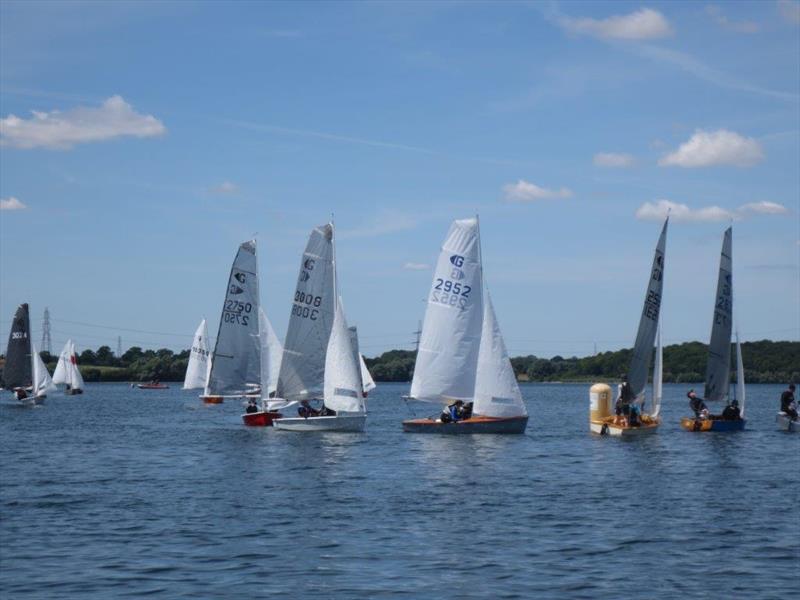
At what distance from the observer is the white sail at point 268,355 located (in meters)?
61.6

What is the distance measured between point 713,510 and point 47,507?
18.0m

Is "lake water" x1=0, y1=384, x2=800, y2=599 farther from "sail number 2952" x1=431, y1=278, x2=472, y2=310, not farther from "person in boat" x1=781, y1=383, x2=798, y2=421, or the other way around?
"person in boat" x1=781, y1=383, x2=798, y2=421

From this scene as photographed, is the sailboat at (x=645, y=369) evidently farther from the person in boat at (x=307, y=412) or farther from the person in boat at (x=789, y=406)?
the person in boat at (x=307, y=412)

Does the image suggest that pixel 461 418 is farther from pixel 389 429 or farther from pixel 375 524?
pixel 375 524

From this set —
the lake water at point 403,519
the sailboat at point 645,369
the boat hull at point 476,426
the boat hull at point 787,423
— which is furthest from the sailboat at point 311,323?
the boat hull at point 787,423

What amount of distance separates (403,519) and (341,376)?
83.7 ft

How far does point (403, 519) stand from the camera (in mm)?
30625

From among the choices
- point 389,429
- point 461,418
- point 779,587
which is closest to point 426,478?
point 461,418

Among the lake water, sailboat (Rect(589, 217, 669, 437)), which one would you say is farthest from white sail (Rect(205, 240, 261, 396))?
sailboat (Rect(589, 217, 669, 437))

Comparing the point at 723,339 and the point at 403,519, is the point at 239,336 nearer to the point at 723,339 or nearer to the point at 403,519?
the point at 723,339

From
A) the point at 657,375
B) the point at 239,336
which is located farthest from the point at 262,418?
the point at 657,375

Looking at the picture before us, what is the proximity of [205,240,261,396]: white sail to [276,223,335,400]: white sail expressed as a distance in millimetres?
7833

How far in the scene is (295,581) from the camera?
2275 cm

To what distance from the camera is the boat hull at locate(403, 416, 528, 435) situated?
54344 mm
